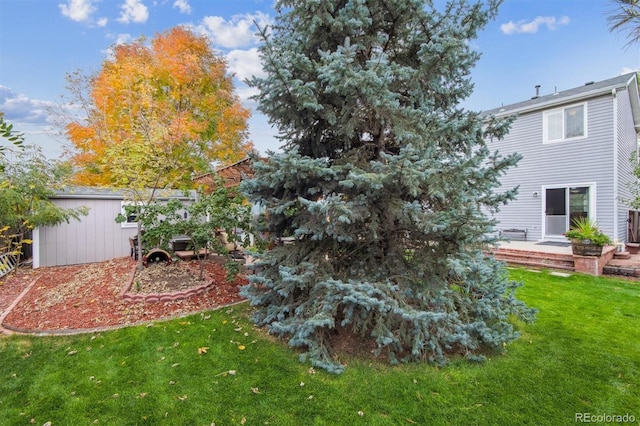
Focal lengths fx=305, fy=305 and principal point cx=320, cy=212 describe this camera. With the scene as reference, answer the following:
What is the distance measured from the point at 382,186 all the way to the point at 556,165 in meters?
11.2

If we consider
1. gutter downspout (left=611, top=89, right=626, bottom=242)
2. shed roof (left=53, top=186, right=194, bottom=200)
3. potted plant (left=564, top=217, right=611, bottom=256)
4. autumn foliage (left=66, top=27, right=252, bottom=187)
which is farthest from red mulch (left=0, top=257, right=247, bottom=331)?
gutter downspout (left=611, top=89, right=626, bottom=242)

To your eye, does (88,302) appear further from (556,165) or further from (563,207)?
(556,165)

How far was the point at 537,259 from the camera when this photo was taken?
29.3ft

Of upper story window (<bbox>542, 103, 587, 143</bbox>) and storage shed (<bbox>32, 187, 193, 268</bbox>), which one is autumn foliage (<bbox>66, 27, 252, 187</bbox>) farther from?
upper story window (<bbox>542, 103, 587, 143</bbox>)

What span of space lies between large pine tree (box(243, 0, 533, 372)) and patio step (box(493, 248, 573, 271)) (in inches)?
229

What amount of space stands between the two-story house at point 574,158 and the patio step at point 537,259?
3.77 ft

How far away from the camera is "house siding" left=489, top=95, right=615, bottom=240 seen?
985cm

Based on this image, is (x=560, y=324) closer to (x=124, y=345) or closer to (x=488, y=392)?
(x=488, y=392)

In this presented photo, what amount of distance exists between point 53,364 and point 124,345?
0.70 m

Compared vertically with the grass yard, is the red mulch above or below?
above

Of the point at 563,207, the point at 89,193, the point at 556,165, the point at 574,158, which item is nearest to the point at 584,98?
the point at 574,158

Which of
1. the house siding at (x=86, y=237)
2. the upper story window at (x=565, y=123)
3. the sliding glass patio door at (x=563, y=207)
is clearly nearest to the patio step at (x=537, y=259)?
the sliding glass patio door at (x=563, y=207)

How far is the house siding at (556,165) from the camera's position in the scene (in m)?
9.85

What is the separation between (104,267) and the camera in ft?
26.6
